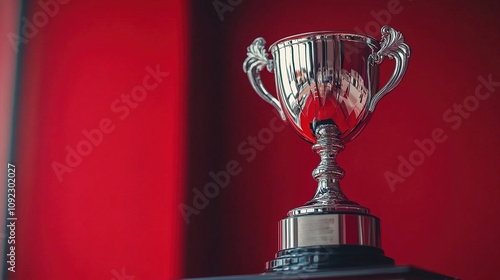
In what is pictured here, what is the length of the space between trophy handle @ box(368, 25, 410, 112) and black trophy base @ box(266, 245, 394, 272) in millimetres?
306

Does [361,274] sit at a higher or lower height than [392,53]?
lower

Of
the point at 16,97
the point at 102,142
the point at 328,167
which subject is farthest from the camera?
the point at 102,142

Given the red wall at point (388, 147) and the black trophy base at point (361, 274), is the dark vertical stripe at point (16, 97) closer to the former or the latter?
the red wall at point (388, 147)

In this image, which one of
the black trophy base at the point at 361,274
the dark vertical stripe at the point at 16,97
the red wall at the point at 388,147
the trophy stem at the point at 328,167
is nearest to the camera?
the black trophy base at the point at 361,274

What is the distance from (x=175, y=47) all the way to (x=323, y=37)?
54 centimetres

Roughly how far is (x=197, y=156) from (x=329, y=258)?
0.71m

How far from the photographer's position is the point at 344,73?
148 centimetres

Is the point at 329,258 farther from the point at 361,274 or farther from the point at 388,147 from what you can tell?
the point at 388,147

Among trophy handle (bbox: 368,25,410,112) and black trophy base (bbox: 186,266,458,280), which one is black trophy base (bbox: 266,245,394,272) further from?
trophy handle (bbox: 368,25,410,112)

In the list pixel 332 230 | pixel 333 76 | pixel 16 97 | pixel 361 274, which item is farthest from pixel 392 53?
pixel 16 97

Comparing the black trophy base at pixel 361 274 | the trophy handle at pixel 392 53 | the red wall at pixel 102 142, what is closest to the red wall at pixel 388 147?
the red wall at pixel 102 142

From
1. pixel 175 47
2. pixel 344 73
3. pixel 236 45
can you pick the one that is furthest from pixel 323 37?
pixel 236 45

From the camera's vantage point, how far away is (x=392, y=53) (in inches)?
60.1

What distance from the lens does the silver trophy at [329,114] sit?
1.37 metres
